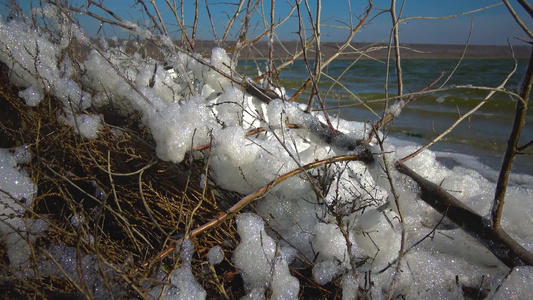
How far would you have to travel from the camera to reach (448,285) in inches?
58.4

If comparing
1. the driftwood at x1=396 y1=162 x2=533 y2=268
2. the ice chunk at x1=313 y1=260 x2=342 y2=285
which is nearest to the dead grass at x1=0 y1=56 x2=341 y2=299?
the ice chunk at x1=313 y1=260 x2=342 y2=285

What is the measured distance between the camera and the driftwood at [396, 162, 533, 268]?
145 centimetres

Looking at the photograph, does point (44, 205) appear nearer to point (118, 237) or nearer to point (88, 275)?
point (118, 237)

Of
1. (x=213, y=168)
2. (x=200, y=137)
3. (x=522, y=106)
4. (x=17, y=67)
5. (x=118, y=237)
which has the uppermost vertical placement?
(x=522, y=106)

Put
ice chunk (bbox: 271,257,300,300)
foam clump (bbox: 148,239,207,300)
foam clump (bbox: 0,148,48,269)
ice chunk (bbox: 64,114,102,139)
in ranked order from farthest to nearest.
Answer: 1. ice chunk (bbox: 64,114,102,139)
2. foam clump (bbox: 0,148,48,269)
3. ice chunk (bbox: 271,257,300,300)
4. foam clump (bbox: 148,239,207,300)

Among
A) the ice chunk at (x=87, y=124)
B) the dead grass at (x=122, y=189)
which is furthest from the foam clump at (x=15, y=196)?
the ice chunk at (x=87, y=124)

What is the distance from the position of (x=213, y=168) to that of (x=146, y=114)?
1.49 ft

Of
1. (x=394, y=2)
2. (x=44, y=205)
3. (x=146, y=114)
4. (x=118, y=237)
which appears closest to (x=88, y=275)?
(x=118, y=237)

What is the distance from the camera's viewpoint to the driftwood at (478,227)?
1452 mm

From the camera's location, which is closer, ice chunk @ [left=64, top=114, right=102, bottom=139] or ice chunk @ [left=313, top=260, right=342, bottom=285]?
ice chunk @ [left=313, top=260, right=342, bottom=285]

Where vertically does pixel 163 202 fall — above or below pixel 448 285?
above

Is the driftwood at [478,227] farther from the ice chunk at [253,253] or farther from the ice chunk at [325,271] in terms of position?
the ice chunk at [253,253]

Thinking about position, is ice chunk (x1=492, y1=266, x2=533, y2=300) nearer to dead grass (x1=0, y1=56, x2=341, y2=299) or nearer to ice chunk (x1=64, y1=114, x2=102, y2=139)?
dead grass (x1=0, y1=56, x2=341, y2=299)

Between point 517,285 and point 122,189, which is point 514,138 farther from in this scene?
point 122,189
